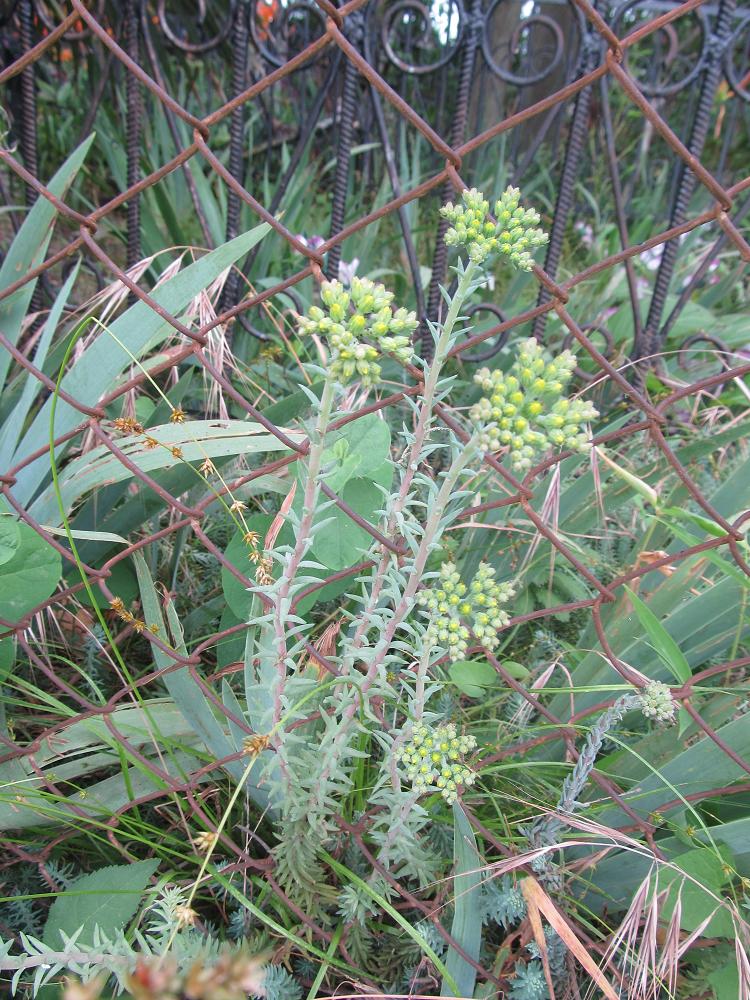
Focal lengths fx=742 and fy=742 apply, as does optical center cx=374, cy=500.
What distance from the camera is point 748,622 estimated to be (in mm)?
1153

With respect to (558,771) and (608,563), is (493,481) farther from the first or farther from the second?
(558,771)

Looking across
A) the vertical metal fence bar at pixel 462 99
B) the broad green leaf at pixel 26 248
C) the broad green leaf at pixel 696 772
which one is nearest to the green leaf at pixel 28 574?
the broad green leaf at pixel 26 248

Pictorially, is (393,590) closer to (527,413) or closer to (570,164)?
(527,413)

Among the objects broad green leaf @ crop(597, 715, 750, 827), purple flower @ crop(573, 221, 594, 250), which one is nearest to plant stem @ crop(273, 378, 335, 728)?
broad green leaf @ crop(597, 715, 750, 827)

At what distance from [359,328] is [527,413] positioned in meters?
0.16

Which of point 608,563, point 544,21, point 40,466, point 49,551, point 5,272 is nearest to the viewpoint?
point 49,551

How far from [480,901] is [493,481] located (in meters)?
0.79

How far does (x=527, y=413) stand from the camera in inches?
23.7

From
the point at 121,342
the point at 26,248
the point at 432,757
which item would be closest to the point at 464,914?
the point at 432,757

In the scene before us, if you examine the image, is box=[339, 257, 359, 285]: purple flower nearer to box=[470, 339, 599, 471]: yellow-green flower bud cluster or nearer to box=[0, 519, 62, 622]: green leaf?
box=[0, 519, 62, 622]: green leaf

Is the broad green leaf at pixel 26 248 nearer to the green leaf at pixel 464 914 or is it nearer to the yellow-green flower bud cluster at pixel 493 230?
the yellow-green flower bud cluster at pixel 493 230

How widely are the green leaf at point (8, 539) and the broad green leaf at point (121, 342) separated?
0.71 ft

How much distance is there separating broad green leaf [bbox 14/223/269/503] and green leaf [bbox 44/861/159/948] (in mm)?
627

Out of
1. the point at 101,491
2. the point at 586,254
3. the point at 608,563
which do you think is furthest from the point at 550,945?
the point at 586,254
